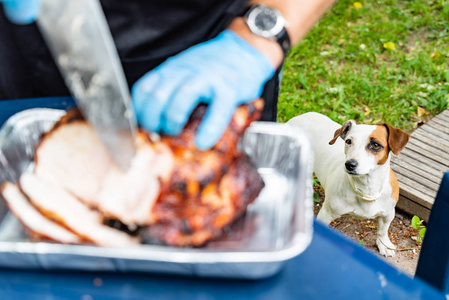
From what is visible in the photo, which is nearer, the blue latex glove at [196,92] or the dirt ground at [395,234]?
the blue latex glove at [196,92]

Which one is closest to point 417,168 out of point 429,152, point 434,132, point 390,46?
point 429,152

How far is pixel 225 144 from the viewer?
1.51 meters

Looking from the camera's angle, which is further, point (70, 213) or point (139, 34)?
point (139, 34)

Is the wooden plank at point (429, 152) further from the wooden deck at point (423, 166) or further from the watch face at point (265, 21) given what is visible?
the watch face at point (265, 21)

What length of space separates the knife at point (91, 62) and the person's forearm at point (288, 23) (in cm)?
63

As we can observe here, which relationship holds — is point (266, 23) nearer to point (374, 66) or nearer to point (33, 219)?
point (33, 219)

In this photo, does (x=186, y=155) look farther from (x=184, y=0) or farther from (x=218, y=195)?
(x=184, y=0)

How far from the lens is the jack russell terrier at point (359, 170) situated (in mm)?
3021

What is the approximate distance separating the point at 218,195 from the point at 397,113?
352 centimetres

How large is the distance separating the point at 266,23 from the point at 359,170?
1533 millimetres

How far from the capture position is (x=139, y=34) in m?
1.89

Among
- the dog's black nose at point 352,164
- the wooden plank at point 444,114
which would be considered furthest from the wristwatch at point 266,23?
the wooden plank at point 444,114

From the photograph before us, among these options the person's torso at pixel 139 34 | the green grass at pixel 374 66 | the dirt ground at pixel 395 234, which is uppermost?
the person's torso at pixel 139 34

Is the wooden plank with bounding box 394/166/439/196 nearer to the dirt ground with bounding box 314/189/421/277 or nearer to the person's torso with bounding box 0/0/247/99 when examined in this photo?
the dirt ground with bounding box 314/189/421/277
